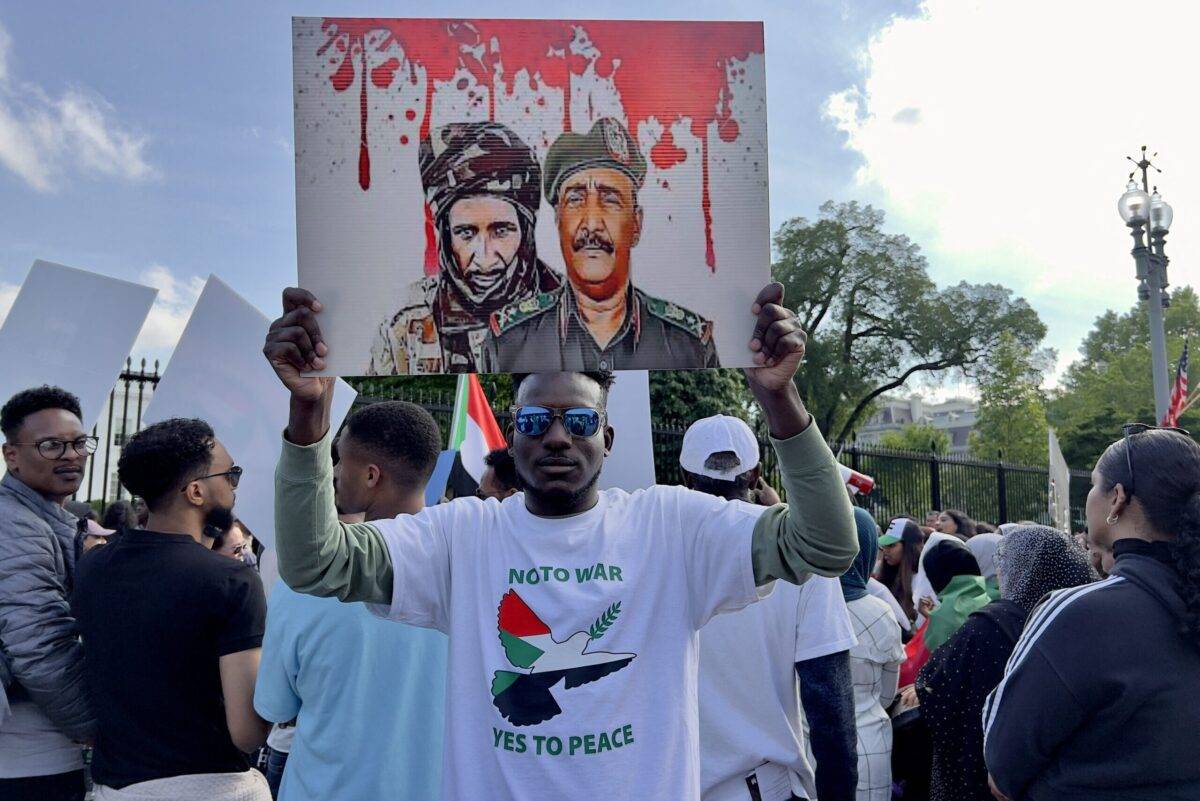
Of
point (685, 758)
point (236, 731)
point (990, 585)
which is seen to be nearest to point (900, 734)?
point (990, 585)

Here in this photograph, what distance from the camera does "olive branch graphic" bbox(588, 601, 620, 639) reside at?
2.01 meters

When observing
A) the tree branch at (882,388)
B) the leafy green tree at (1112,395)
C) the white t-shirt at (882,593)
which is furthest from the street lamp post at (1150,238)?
the tree branch at (882,388)

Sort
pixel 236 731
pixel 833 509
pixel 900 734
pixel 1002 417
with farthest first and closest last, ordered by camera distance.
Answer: pixel 1002 417 < pixel 900 734 < pixel 236 731 < pixel 833 509

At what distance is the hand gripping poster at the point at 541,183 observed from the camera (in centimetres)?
196

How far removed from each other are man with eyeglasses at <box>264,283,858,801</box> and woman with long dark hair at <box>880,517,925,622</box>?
5.49m

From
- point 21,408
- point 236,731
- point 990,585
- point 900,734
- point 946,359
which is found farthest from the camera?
point 946,359

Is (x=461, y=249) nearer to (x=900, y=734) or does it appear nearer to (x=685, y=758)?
(x=685, y=758)

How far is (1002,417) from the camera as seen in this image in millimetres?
31172

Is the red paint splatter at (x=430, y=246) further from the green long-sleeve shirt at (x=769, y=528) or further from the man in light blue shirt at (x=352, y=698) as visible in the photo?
the man in light blue shirt at (x=352, y=698)

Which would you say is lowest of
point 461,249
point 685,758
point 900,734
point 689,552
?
point 900,734

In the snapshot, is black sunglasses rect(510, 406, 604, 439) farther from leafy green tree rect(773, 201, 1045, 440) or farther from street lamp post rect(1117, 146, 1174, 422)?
leafy green tree rect(773, 201, 1045, 440)

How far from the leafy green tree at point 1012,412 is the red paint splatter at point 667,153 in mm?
31408

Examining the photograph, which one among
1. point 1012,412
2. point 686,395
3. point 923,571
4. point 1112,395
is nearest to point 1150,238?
point 686,395

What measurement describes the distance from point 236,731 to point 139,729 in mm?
307
